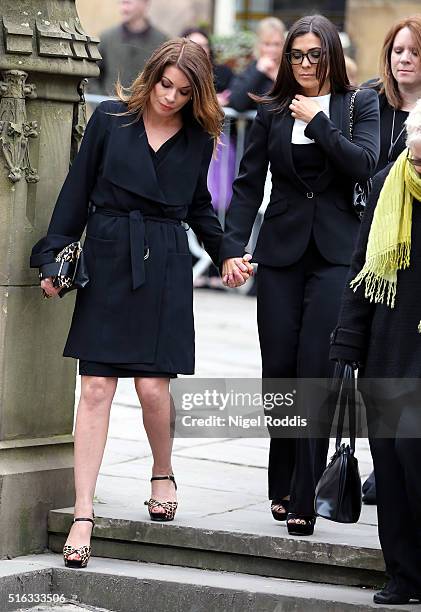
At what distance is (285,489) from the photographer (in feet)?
20.8

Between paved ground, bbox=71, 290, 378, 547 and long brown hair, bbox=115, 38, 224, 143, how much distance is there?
155cm

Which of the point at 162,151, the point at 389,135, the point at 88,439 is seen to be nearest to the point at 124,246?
the point at 162,151

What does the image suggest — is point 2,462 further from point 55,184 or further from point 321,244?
point 321,244

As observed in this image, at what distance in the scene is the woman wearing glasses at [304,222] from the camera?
6113mm

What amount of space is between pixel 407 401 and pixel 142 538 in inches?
53.7

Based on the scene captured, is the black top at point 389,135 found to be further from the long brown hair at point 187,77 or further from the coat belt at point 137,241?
the coat belt at point 137,241

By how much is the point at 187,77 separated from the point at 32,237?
88 centimetres

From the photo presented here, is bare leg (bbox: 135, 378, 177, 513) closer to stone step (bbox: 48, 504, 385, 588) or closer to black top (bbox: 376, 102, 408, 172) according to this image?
stone step (bbox: 48, 504, 385, 588)

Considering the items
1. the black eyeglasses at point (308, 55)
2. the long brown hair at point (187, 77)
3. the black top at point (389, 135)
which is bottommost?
the black top at point (389, 135)

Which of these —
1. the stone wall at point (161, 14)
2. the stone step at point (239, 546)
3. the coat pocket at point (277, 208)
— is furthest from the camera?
the stone wall at point (161, 14)

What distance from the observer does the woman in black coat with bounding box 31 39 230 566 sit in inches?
240

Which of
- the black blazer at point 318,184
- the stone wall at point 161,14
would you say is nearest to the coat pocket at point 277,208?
the black blazer at point 318,184

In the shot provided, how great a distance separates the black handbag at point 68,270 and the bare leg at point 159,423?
1.48 ft

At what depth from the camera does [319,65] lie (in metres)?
6.18
